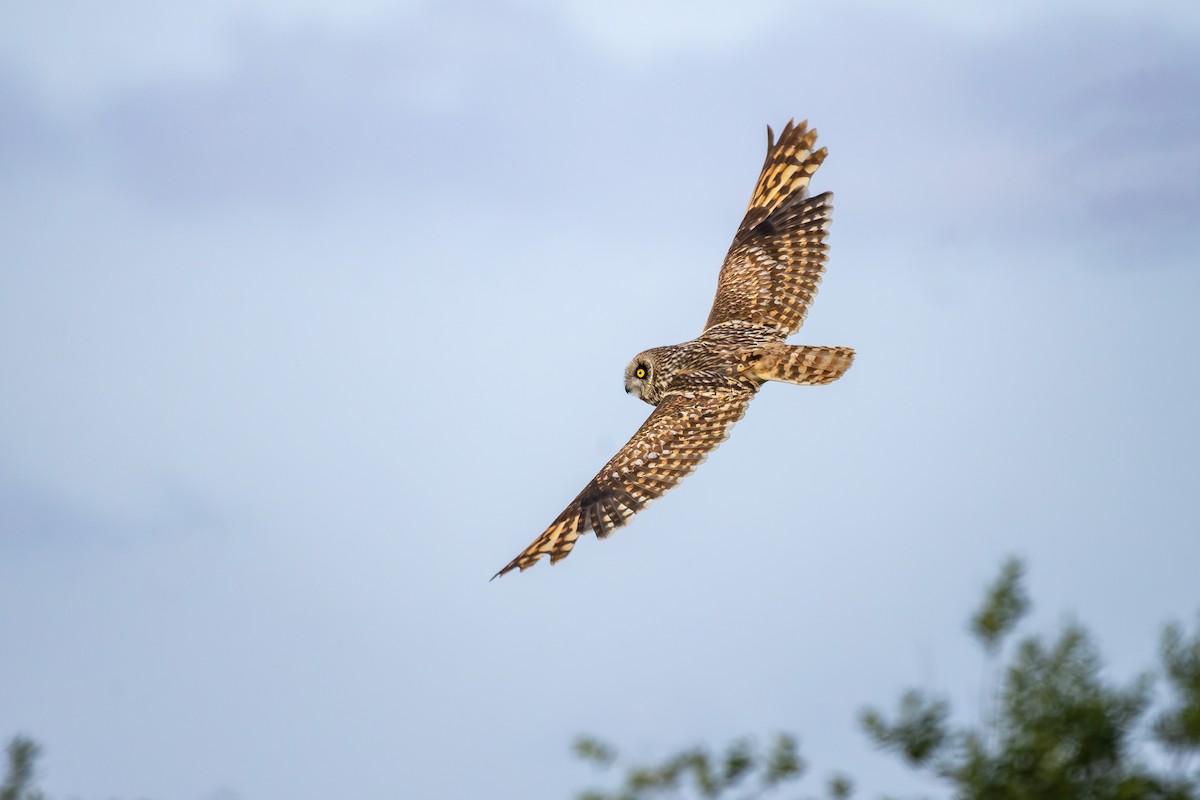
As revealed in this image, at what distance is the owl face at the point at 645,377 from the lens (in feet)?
75.9

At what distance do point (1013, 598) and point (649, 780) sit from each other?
2.48 meters

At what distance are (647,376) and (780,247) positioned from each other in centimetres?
369

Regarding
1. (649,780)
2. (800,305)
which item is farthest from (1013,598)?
(800,305)

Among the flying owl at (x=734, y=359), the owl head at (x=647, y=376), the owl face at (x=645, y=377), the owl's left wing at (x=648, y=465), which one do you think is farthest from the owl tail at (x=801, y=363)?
the owl face at (x=645, y=377)

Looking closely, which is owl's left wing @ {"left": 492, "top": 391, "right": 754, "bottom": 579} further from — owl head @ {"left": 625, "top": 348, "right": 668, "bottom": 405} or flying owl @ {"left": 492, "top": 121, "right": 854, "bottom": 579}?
owl head @ {"left": 625, "top": 348, "right": 668, "bottom": 405}

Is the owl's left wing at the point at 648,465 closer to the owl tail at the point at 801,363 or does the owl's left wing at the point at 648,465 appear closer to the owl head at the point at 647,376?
the owl tail at the point at 801,363

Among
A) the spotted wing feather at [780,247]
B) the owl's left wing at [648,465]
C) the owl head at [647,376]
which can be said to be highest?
the spotted wing feather at [780,247]

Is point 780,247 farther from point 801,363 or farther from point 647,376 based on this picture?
point 801,363

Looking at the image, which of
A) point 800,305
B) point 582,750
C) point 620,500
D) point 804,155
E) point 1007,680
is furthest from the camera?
point 804,155

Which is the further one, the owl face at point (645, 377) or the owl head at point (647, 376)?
the owl face at point (645, 377)

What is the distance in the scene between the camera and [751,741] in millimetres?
10250

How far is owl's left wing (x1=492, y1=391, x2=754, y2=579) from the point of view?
66.7 feet

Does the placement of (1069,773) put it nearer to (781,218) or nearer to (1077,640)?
(1077,640)

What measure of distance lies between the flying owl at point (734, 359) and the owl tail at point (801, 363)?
0.04 ft
